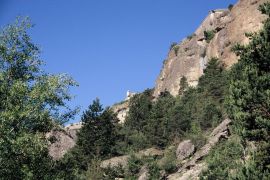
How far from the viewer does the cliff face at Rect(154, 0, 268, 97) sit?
86.7 metres

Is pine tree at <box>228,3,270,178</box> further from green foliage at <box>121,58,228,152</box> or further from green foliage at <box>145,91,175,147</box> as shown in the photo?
green foliage at <box>145,91,175,147</box>

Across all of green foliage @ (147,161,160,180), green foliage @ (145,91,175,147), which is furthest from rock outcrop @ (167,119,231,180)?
green foliage @ (145,91,175,147)

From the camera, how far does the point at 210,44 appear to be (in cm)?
9794

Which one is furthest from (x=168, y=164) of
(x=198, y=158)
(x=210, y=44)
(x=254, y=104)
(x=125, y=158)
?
(x=210, y=44)

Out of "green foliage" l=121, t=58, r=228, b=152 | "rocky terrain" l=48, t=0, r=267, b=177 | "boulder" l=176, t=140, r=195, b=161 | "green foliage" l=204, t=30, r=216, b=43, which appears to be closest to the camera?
"rocky terrain" l=48, t=0, r=267, b=177

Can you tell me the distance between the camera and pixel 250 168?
63.3 feet

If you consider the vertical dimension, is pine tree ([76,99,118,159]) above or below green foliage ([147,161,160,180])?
above

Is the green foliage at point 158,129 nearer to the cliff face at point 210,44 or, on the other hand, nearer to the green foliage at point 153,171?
the green foliage at point 153,171

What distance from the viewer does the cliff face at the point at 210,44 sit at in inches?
3412

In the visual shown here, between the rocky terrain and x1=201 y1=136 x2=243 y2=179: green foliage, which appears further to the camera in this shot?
the rocky terrain

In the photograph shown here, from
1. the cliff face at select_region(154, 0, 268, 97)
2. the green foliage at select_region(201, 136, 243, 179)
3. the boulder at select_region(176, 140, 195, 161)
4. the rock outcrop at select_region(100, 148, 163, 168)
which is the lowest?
the green foliage at select_region(201, 136, 243, 179)

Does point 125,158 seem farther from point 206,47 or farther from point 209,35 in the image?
point 209,35

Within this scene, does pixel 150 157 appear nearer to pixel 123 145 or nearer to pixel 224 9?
pixel 123 145

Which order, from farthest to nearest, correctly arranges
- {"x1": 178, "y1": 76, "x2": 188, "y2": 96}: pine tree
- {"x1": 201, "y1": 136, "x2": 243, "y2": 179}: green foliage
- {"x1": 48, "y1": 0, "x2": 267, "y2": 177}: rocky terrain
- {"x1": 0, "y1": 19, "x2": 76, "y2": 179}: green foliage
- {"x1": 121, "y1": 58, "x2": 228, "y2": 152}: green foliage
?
{"x1": 178, "y1": 76, "x2": 188, "y2": 96}: pine tree < {"x1": 121, "y1": 58, "x2": 228, "y2": 152}: green foliage < {"x1": 48, "y1": 0, "x2": 267, "y2": 177}: rocky terrain < {"x1": 201, "y1": 136, "x2": 243, "y2": 179}: green foliage < {"x1": 0, "y1": 19, "x2": 76, "y2": 179}: green foliage
